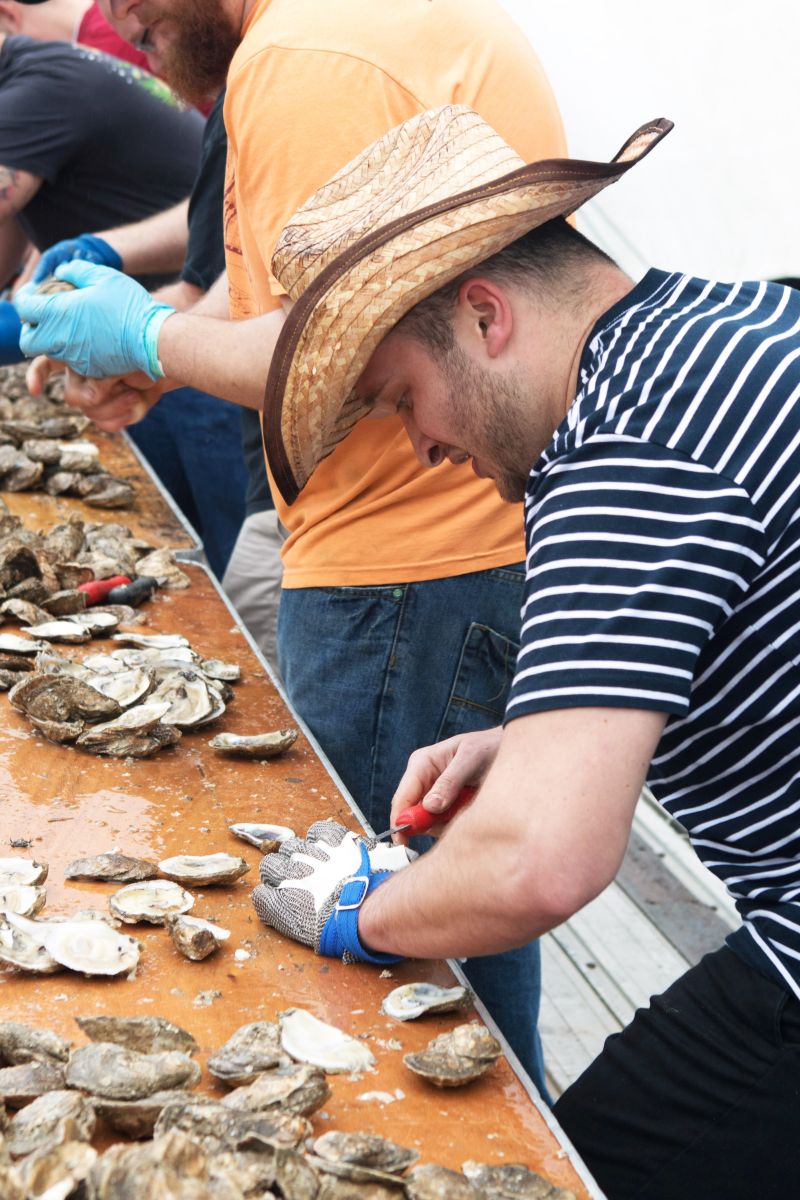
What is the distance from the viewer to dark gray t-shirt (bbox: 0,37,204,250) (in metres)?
3.40

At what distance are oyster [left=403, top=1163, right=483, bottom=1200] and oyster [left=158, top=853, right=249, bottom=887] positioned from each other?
1.62 ft

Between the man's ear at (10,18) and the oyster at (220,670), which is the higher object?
the man's ear at (10,18)

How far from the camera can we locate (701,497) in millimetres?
1037

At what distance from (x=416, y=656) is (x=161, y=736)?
46 centimetres

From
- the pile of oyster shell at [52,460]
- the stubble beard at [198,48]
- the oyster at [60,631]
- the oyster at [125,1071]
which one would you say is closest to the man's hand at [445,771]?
the oyster at [125,1071]

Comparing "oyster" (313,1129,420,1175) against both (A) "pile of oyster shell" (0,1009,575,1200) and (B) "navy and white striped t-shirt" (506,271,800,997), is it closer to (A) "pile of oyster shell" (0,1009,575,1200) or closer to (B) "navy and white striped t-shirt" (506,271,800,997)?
(A) "pile of oyster shell" (0,1009,575,1200)

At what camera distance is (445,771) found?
1.52 metres

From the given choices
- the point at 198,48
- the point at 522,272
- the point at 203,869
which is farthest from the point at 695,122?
the point at 203,869

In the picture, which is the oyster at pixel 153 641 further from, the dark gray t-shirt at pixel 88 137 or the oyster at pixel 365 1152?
the dark gray t-shirt at pixel 88 137

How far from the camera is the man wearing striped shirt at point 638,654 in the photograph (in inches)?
40.7

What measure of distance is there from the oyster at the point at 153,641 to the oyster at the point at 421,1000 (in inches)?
39.2

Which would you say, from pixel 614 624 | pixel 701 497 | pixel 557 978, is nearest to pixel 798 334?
pixel 701 497

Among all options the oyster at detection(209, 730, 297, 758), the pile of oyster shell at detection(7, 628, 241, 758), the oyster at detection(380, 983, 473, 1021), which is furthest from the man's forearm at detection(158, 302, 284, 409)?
the oyster at detection(380, 983, 473, 1021)

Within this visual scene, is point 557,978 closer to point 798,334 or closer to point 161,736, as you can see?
point 161,736
